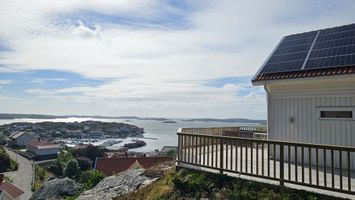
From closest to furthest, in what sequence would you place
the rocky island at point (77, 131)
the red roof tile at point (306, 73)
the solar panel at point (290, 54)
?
the red roof tile at point (306, 73) → the solar panel at point (290, 54) → the rocky island at point (77, 131)

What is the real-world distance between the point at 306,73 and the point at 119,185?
8683 millimetres

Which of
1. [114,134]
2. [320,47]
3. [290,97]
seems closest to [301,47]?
[320,47]

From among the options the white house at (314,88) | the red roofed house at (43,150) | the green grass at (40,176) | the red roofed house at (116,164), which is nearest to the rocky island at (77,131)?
the red roofed house at (43,150)

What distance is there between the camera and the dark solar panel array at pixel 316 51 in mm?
10555

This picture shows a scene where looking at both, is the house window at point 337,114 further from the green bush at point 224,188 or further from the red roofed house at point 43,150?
the red roofed house at point 43,150

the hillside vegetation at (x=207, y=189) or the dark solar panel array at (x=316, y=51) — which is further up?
the dark solar panel array at (x=316, y=51)

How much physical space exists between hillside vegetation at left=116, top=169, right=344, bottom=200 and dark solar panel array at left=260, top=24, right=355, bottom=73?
15.3 ft

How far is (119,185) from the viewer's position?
526 inches

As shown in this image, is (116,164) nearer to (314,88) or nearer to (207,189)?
(207,189)

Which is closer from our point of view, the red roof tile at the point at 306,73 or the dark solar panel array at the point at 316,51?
the red roof tile at the point at 306,73

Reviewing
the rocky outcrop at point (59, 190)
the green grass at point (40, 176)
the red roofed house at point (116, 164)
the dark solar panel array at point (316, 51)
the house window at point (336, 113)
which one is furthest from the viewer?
the green grass at point (40, 176)

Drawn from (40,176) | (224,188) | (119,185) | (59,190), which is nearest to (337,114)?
(224,188)

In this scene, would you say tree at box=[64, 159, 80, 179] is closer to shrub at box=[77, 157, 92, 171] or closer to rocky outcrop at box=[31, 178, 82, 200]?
shrub at box=[77, 157, 92, 171]

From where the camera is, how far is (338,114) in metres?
10.4
